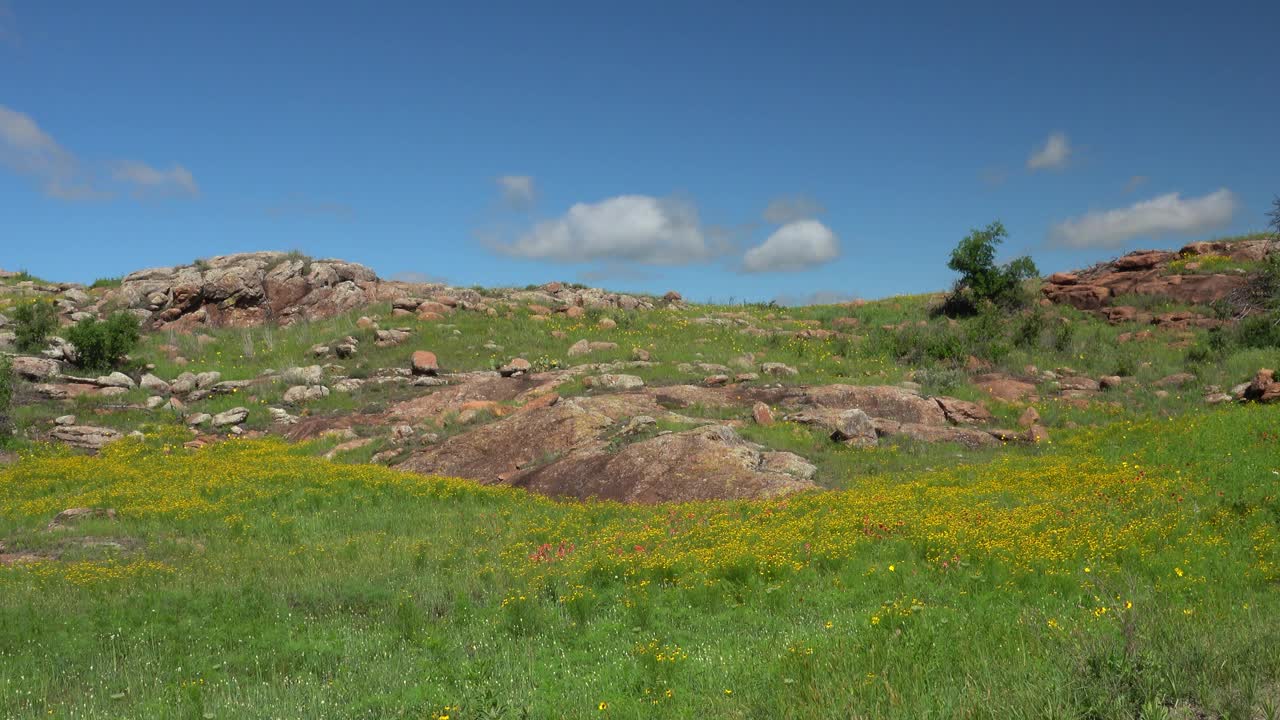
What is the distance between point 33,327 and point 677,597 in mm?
32270

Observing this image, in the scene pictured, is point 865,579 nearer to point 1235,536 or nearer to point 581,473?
point 1235,536

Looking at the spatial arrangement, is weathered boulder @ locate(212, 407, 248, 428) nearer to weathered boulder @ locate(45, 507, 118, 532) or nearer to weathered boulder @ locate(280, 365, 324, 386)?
weathered boulder @ locate(280, 365, 324, 386)

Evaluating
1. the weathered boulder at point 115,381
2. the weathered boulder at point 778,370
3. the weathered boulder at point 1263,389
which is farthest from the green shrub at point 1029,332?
the weathered boulder at point 115,381

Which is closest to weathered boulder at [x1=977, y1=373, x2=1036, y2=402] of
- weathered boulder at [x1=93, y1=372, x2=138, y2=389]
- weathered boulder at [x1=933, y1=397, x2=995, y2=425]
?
weathered boulder at [x1=933, y1=397, x2=995, y2=425]

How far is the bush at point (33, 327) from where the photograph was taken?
30.6 m

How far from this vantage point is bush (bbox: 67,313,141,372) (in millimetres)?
30172

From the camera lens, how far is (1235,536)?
11.4 meters

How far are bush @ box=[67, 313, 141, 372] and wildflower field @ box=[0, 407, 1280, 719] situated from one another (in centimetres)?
1339

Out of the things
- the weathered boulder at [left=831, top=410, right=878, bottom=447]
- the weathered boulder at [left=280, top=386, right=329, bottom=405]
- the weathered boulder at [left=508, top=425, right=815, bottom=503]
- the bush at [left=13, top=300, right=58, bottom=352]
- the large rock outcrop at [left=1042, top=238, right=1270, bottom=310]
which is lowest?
the weathered boulder at [left=508, top=425, right=815, bottom=503]

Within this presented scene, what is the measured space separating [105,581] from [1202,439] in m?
21.6

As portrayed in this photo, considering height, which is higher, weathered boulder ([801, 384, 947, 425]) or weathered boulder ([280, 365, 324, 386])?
weathered boulder ([280, 365, 324, 386])

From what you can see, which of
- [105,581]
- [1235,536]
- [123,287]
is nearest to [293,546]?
[105,581]

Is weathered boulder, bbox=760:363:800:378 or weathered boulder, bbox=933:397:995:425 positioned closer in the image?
weathered boulder, bbox=933:397:995:425

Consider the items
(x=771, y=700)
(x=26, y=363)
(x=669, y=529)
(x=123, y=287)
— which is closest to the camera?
(x=771, y=700)
